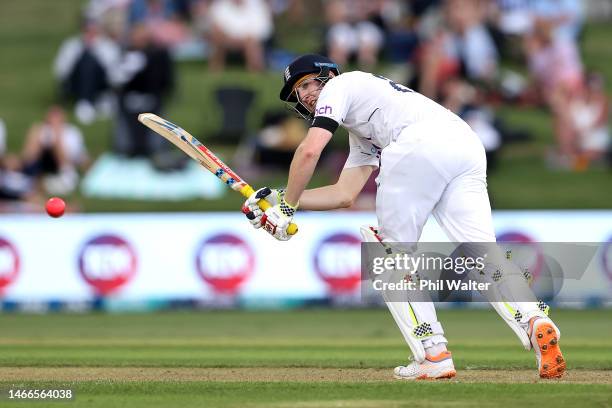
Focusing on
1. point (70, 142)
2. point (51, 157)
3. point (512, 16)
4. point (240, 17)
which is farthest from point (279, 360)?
point (512, 16)

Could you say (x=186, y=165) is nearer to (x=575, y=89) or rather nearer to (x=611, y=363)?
(x=575, y=89)

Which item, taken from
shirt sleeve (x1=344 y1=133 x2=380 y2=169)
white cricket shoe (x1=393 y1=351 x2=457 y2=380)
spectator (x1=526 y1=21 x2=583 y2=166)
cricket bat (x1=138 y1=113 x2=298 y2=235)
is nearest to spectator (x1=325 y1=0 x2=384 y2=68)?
spectator (x1=526 y1=21 x2=583 y2=166)

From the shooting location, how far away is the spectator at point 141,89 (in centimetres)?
1672

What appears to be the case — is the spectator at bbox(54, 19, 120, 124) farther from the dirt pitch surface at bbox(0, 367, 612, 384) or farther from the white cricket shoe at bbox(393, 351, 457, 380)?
the white cricket shoe at bbox(393, 351, 457, 380)

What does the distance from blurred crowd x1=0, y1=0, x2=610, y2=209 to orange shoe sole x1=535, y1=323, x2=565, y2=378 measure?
30.8 ft

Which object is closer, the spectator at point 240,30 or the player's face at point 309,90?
the player's face at point 309,90

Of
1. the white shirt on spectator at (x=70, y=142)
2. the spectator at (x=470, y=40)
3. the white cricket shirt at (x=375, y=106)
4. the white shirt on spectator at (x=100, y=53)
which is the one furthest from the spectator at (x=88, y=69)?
the white cricket shirt at (x=375, y=106)

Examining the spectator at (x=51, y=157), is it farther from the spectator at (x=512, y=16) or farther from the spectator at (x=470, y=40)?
the spectator at (x=512, y=16)

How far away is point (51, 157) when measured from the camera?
54.2 ft

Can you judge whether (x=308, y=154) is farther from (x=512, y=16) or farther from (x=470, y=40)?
(x=512, y=16)

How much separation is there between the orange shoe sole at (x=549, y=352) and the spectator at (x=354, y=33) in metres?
11.5

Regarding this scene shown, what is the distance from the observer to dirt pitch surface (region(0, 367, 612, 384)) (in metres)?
7.79

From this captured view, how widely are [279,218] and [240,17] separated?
1201 cm

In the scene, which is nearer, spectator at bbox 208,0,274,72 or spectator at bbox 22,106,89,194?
spectator at bbox 22,106,89,194
